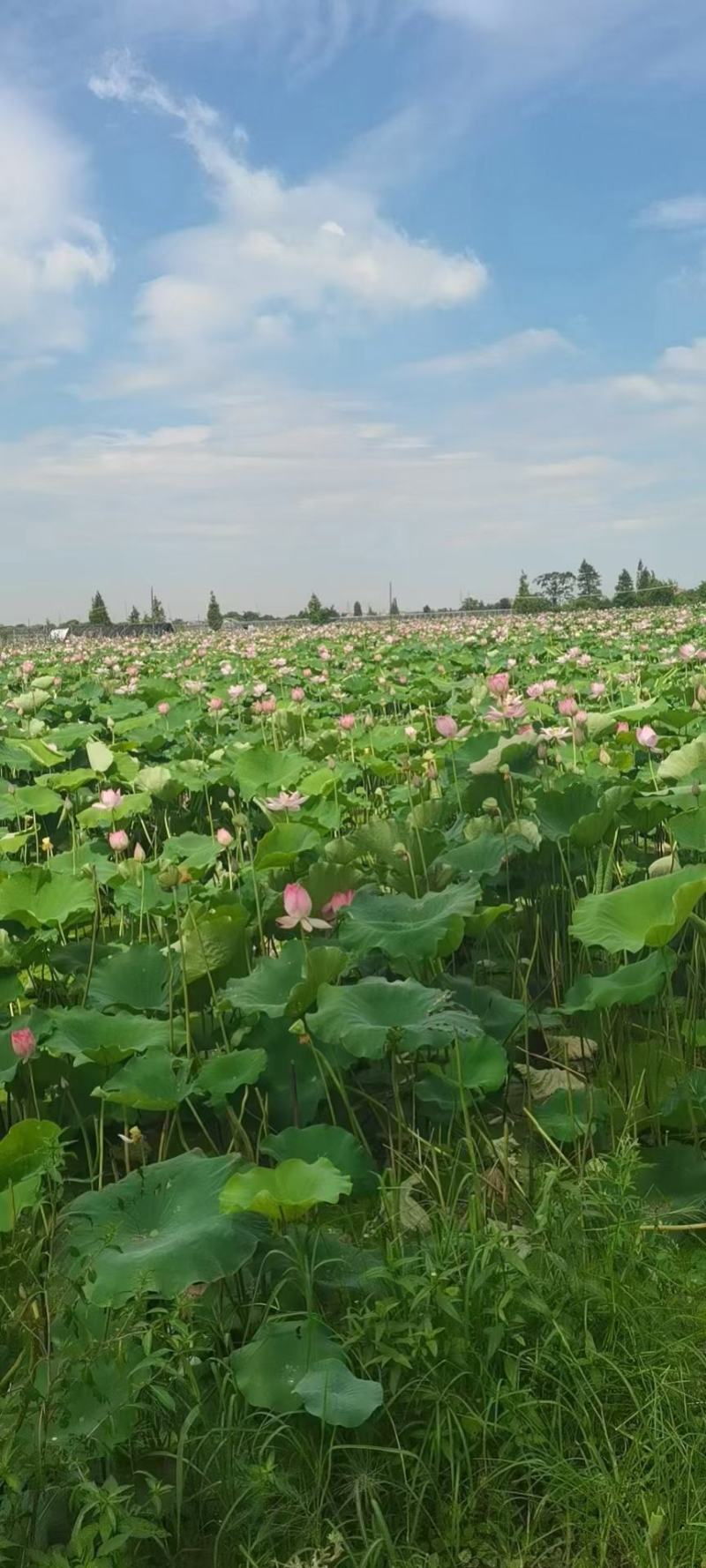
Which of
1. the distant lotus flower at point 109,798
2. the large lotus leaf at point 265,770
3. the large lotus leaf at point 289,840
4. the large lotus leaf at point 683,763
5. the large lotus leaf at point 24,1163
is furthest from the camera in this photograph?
the large lotus leaf at point 265,770

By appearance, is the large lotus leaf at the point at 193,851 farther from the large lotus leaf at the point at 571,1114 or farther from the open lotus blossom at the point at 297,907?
the large lotus leaf at the point at 571,1114

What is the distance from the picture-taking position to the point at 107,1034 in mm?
2088

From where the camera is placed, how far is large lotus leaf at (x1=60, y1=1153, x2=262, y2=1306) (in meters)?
1.45

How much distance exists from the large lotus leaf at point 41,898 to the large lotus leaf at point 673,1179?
4.50 feet

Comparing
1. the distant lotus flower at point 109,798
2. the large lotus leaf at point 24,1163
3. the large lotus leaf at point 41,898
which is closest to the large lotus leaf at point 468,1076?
the large lotus leaf at point 24,1163

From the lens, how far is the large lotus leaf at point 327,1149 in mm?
1774

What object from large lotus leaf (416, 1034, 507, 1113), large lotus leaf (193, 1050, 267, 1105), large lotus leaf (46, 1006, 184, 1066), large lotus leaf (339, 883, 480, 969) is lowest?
large lotus leaf (416, 1034, 507, 1113)

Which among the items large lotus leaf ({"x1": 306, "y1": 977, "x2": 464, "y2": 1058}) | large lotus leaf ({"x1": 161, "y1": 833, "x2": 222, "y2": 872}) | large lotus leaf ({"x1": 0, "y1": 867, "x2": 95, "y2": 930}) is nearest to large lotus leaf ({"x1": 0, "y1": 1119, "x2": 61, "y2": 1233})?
large lotus leaf ({"x1": 306, "y1": 977, "x2": 464, "y2": 1058})

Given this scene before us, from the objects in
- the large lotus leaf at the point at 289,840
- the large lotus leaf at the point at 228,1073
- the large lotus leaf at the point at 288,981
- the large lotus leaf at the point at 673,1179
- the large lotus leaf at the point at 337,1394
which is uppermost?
the large lotus leaf at the point at 289,840

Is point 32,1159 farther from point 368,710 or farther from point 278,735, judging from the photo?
point 368,710

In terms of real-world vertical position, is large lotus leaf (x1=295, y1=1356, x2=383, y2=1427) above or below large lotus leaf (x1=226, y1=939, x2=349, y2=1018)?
below

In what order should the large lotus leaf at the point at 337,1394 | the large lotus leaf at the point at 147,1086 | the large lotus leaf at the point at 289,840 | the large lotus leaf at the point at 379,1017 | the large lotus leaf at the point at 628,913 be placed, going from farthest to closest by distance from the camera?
the large lotus leaf at the point at 289,840 → the large lotus leaf at the point at 628,913 → the large lotus leaf at the point at 147,1086 → the large lotus leaf at the point at 379,1017 → the large lotus leaf at the point at 337,1394

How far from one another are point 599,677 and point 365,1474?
6.38m

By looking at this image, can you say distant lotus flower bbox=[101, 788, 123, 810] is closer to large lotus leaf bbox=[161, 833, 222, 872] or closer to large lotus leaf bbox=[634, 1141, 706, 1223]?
large lotus leaf bbox=[161, 833, 222, 872]
